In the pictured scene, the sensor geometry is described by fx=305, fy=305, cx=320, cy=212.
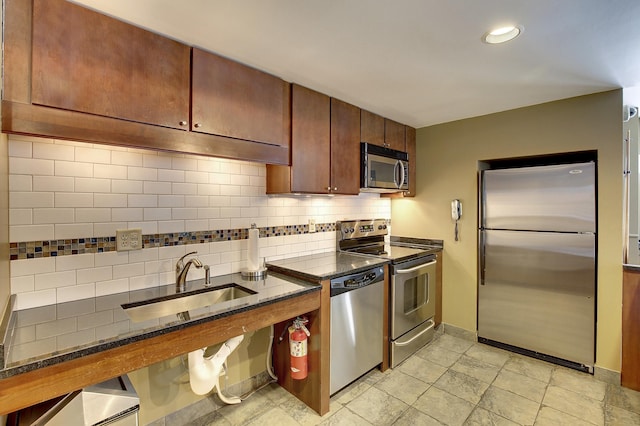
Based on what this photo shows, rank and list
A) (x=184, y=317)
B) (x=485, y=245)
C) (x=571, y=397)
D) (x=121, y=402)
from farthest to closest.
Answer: (x=485, y=245) → (x=571, y=397) → (x=184, y=317) → (x=121, y=402)

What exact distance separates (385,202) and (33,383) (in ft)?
10.6

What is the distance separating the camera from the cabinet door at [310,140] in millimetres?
2225

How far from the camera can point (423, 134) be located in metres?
3.46

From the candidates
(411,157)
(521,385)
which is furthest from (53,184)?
(521,385)

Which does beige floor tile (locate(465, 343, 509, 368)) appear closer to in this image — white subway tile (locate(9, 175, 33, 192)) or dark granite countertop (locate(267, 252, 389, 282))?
dark granite countertop (locate(267, 252, 389, 282))

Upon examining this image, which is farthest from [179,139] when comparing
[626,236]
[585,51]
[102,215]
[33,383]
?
[626,236]

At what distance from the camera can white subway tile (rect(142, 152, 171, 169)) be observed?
1829mm

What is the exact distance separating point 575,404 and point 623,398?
394 mm

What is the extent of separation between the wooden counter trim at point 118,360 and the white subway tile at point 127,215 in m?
0.78

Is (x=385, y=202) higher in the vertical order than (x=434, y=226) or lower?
higher

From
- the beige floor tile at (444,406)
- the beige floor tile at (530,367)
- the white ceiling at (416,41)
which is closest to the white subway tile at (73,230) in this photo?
the white ceiling at (416,41)

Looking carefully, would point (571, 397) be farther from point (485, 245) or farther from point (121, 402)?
point (121, 402)

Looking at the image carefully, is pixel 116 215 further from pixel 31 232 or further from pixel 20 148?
pixel 20 148

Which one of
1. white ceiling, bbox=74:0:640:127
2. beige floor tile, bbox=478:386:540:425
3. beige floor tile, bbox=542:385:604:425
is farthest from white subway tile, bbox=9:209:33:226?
beige floor tile, bbox=542:385:604:425
